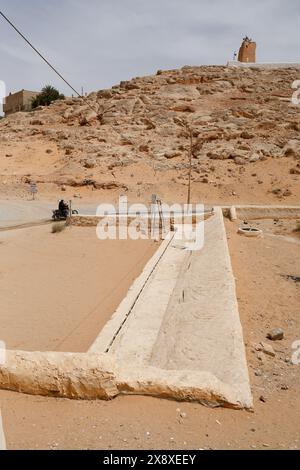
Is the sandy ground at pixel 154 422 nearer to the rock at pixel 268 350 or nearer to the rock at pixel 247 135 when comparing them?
the rock at pixel 268 350

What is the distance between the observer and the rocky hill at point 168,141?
24.5 m

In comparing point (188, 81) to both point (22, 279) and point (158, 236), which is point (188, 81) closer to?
point (158, 236)

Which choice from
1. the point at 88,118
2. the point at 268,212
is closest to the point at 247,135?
the point at 268,212

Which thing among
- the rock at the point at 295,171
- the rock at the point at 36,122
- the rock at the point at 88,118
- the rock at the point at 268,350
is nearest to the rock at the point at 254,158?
the rock at the point at 295,171

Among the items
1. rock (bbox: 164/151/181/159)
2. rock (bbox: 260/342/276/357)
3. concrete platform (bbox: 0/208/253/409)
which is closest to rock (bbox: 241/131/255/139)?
rock (bbox: 164/151/181/159)

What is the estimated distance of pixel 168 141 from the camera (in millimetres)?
29328

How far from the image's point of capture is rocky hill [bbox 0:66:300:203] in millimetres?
24547

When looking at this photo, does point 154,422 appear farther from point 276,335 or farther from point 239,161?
point 239,161

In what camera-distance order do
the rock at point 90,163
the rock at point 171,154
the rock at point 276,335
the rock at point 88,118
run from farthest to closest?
the rock at point 88,118 < the rock at point 171,154 < the rock at point 90,163 < the rock at point 276,335

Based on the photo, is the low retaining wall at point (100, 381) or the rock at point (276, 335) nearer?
the low retaining wall at point (100, 381)

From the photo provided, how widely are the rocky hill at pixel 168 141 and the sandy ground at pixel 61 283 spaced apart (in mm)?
10628

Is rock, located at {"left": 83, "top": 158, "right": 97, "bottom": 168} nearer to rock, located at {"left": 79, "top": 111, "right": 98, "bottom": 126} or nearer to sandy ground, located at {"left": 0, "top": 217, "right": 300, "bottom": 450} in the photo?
rock, located at {"left": 79, "top": 111, "right": 98, "bottom": 126}

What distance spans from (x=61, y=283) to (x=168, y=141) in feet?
72.3

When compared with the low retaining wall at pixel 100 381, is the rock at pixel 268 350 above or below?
below
